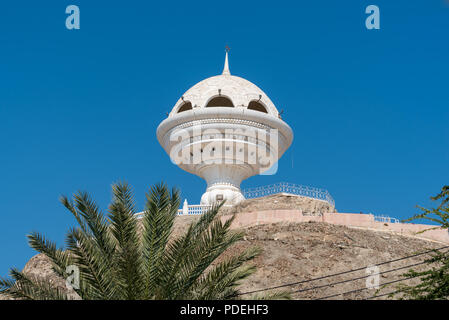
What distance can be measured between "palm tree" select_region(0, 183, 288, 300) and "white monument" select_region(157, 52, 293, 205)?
22.0 metres

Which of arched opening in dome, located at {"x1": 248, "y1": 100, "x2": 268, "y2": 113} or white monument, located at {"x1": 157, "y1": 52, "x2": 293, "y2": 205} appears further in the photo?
arched opening in dome, located at {"x1": 248, "y1": 100, "x2": 268, "y2": 113}

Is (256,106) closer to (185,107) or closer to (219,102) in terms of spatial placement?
(219,102)

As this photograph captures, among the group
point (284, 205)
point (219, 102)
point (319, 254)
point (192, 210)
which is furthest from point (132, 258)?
point (219, 102)

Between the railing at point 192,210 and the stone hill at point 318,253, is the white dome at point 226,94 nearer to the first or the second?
the railing at point 192,210

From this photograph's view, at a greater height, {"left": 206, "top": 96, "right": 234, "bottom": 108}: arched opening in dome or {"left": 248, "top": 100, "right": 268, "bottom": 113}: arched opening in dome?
{"left": 206, "top": 96, "right": 234, "bottom": 108}: arched opening in dome

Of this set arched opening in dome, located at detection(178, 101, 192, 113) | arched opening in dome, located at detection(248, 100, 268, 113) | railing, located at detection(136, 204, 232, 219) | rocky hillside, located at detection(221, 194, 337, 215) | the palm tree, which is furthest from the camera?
arched opening in dome, located at detection(248, 100, 268, 113)

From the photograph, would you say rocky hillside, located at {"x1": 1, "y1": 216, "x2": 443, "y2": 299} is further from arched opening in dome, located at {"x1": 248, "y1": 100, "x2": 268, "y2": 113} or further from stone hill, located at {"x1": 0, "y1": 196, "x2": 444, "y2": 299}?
arched opening in dome, located at {"x1": 248, "y1": 100, "x2": 268, "y2": 113}

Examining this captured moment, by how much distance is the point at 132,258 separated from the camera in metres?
14.6

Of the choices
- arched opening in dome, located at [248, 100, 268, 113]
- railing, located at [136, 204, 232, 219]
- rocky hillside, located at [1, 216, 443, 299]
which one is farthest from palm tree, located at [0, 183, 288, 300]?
arched opening in dome, located at [248, 100, 268, 113]

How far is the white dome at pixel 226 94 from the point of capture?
40.7 m

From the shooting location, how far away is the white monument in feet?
129

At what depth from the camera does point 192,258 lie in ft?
50.9
